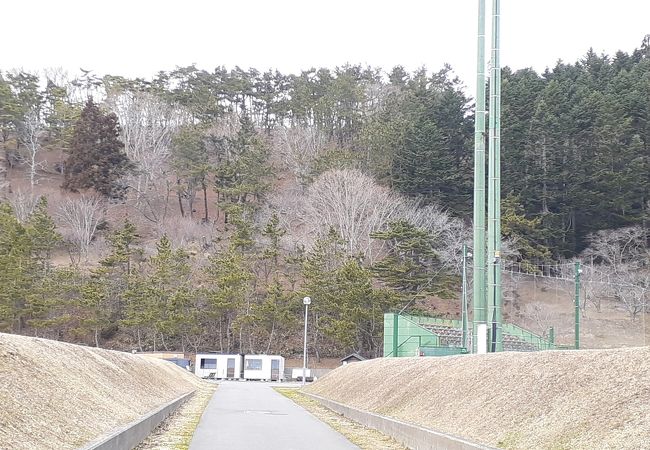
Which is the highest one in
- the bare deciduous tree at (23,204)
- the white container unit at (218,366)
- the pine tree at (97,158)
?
the pine tree at (97,158)

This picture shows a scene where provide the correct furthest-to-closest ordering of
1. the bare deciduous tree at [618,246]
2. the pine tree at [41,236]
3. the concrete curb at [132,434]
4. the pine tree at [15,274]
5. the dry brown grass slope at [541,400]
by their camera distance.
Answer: the pine tree at [41,236] < the pine tree at [15,274] < the bare deciduous tree at [618,246] < the concrete curb at [132,434] < the dry brown grass slope at [541,400]

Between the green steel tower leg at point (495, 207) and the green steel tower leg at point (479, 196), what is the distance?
257 mm

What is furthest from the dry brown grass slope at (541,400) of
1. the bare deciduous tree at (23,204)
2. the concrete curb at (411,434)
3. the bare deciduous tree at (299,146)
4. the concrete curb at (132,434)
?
the bare deciduous tree at (23,204)

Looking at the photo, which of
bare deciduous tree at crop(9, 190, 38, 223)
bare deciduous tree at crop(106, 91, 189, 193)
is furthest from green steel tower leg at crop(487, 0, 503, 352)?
bare deciduous tree at crop(106, 91, 189, 193)

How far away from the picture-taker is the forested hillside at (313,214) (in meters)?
57.1

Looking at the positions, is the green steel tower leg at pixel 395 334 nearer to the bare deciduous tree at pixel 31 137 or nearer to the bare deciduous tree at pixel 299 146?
the bare deciduous tree at pixel 299 146

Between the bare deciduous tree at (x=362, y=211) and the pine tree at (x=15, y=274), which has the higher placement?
the bare deciduous tree at (x=362, y=211)

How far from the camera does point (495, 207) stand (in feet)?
69.6

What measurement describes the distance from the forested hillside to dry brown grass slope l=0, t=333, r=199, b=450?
37.6 metres

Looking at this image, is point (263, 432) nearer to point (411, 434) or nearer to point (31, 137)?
point (411, 434)

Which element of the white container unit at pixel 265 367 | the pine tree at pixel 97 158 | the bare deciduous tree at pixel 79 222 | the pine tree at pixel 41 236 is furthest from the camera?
the pine tree at pixel 97 158

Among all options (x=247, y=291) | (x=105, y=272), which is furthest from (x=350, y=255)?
(x=105, y=272)

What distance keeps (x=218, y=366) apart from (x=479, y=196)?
140ft

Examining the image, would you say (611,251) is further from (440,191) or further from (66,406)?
(66,406)
